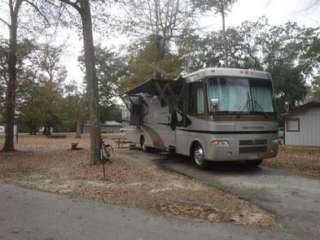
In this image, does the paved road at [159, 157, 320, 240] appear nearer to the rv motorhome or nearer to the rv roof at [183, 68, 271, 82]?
the rv motorhome

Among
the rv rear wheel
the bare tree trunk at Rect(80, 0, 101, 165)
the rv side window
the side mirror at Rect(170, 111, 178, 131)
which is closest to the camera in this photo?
the rv side window

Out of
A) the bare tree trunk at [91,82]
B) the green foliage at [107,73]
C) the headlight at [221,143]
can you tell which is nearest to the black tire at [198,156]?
the headlight at [221,143]

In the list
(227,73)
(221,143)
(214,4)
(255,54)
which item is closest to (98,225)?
(221,143)

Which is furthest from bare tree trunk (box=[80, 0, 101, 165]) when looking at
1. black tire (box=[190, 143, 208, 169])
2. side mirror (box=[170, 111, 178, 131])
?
black tire (box=[190, 143, 208, 169])

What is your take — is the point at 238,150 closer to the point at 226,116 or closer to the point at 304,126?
the point at 226,116

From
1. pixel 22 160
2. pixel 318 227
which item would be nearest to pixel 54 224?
pixel 318 227

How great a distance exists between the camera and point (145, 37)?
2862cm

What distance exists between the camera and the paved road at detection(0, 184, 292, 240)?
541cm

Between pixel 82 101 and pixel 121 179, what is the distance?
120ft

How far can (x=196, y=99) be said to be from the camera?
12008 mm

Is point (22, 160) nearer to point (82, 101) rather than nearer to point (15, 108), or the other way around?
point (15, 108)

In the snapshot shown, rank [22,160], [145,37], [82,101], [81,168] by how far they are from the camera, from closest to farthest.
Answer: [81,168] → [22,160] → [145,37] → [82,101]

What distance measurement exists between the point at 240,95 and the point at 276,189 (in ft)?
11.0

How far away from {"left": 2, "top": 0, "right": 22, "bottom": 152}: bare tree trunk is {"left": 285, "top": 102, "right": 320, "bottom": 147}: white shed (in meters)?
18.4
